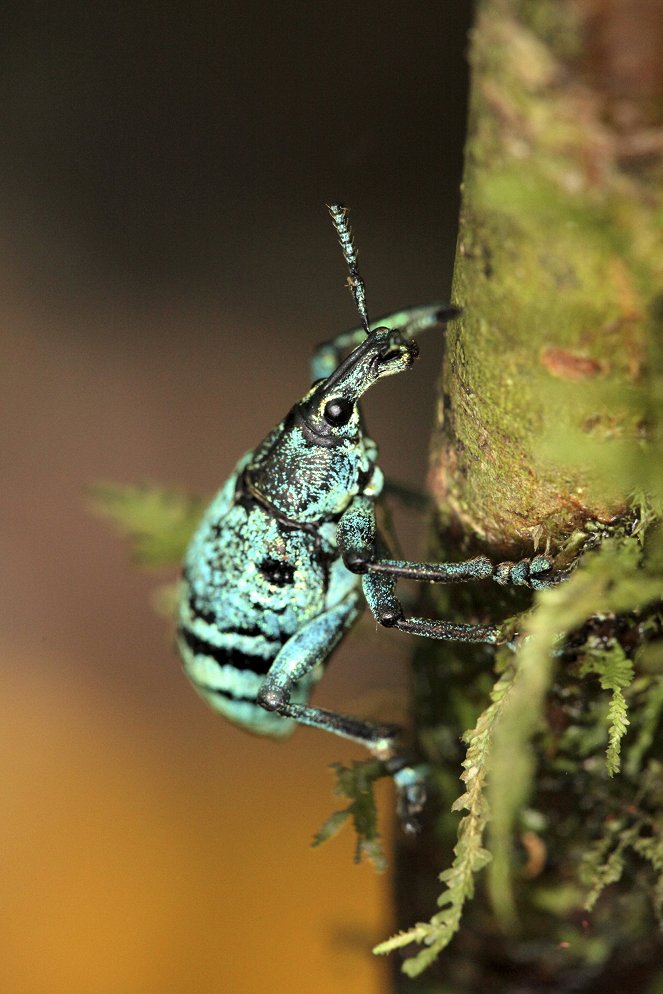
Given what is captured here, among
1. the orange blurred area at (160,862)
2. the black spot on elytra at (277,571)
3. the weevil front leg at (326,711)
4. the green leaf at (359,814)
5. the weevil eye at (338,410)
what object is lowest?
the orange blurred area at (160,862)

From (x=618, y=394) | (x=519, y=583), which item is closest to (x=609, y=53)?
(x=618, y=394)

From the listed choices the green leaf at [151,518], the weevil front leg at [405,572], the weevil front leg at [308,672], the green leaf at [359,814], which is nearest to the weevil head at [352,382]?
the weevil front leg at [405,572]

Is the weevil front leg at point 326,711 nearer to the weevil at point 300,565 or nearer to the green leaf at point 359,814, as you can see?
the weevil at point 300,565

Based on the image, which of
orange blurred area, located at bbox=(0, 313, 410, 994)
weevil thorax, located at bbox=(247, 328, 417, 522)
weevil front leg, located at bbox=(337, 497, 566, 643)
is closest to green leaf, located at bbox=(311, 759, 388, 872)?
weevil front leg, located at bbox=(337, 497, 566, 643)

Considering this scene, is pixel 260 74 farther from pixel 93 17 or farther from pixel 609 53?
pixel 609 53

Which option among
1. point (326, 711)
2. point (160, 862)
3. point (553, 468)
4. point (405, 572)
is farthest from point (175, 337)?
point (553, 468)
